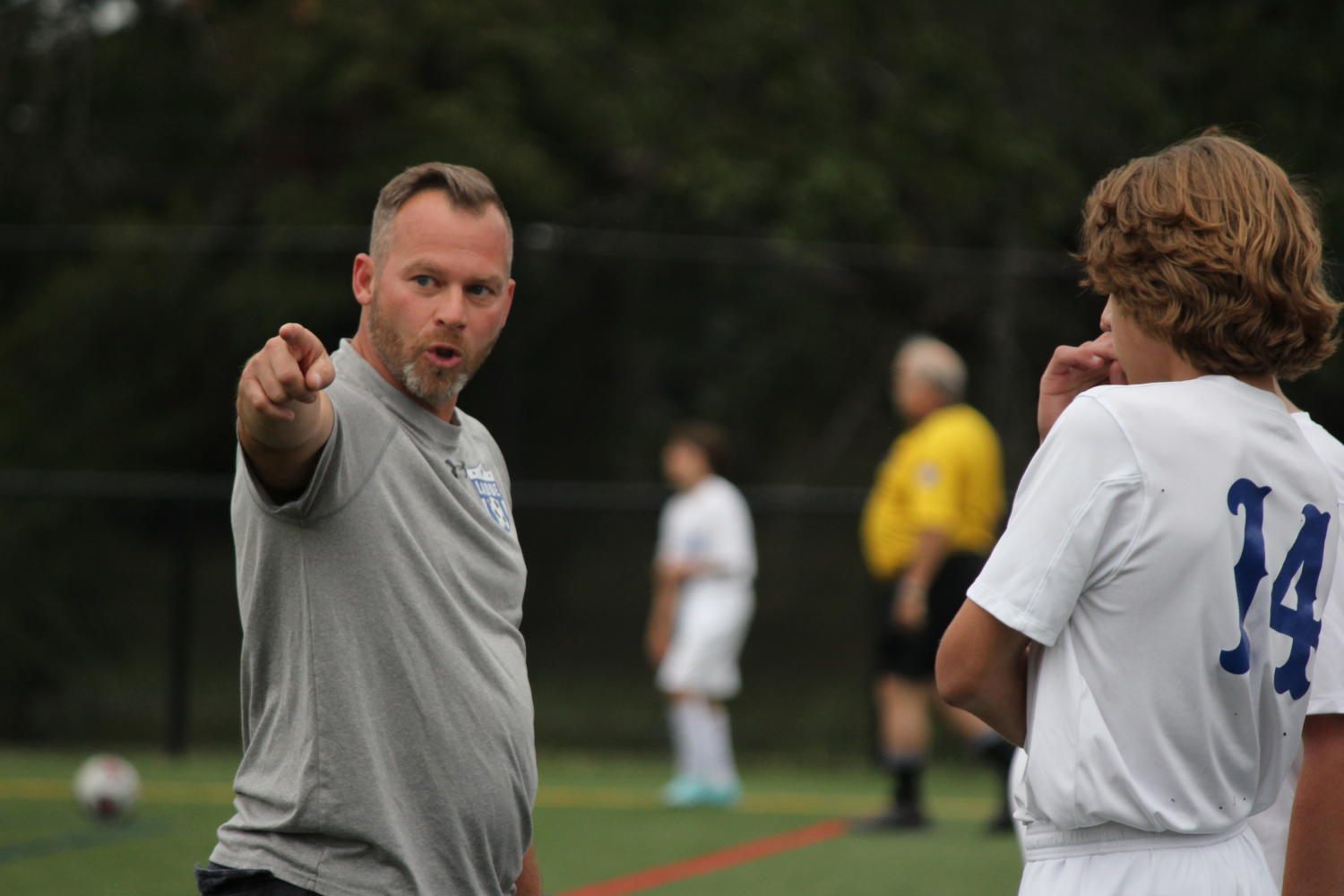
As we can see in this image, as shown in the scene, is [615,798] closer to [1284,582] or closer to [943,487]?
[943,487]

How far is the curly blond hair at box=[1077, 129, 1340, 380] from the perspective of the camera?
7.07 ft

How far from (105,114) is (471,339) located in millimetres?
15809

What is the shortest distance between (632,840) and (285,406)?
6422 millimetres

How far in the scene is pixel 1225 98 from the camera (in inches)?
583

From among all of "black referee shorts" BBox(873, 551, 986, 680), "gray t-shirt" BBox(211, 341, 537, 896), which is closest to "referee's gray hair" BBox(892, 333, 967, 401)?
"black referee shorts" BBox(873, 551, 986, 680)

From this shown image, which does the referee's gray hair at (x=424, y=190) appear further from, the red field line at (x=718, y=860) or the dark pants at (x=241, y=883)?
the red field line at (x=718, y=860)

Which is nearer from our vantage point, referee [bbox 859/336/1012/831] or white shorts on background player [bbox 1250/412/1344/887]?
white shorts on background player [bbox 1250/412/1344/887]

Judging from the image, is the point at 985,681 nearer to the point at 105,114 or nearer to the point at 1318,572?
the point at 1318,572

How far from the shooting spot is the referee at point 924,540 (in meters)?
8.18

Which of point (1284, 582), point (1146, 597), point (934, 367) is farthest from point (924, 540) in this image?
point (1146, 597)

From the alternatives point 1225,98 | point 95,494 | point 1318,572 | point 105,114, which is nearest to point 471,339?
point 1318,572

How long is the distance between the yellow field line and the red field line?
25.2 inches

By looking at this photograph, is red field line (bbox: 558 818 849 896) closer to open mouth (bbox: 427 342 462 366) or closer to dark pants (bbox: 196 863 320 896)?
dark pants (bbox: 196 863 320 896)

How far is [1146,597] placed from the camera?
210cm
